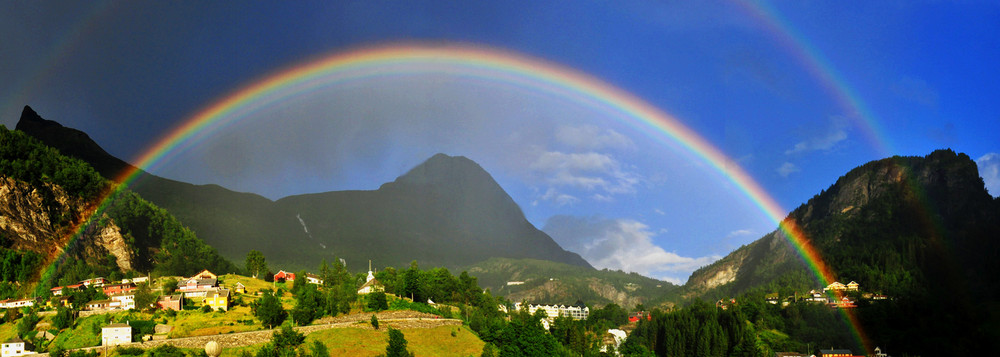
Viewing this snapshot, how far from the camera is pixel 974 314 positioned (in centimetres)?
13500

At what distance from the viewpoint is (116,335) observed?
7625cm

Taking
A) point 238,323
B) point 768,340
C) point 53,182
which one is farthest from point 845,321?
point 53,182

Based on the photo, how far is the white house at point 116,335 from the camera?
248ft

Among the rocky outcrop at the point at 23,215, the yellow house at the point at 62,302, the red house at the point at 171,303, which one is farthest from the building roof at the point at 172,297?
the rocky outcrop at the point at 23,215

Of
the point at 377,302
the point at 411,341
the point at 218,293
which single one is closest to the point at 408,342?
the point at 411,341

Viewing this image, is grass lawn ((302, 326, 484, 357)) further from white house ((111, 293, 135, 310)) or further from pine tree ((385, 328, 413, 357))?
white house ((111, 293, 135, 310))

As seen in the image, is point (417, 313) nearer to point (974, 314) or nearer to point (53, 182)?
point (53, 182)

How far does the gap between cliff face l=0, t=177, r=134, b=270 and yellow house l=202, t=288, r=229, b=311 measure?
55446 millimetres

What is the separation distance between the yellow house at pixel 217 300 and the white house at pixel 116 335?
1591 cm

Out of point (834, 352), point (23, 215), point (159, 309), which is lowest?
point (834, 352)

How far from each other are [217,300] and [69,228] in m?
67.9

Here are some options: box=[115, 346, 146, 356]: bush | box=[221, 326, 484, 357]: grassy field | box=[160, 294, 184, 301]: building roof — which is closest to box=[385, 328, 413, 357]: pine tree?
box=[221, 326, 484, 357]: grassy field

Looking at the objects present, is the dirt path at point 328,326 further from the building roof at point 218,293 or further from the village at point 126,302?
the building roof at point 218,293

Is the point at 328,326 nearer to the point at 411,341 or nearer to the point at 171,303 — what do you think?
the point at 411,341
